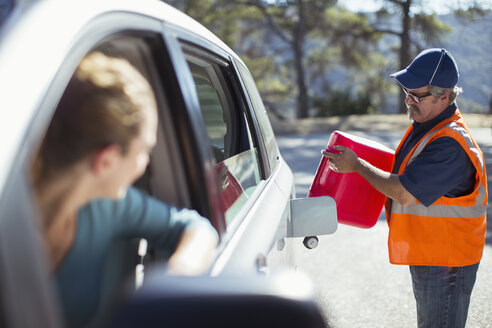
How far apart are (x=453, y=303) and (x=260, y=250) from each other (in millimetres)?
1394

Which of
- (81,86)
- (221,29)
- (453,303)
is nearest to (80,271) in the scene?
(81,86)

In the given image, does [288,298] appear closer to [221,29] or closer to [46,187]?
[46,187]

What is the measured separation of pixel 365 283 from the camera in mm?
4566

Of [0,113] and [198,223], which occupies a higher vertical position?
[0,113]

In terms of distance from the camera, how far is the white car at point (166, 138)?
79 cm

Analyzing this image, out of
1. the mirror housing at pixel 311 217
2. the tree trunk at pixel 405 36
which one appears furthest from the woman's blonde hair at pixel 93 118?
the tree trunk at pixel 405 36

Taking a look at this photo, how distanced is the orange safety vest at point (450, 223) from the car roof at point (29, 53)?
1930 mm

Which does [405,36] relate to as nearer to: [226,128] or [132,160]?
[226,128]

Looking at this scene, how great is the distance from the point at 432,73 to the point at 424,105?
0.16m

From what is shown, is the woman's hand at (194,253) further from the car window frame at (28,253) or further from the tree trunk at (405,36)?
the tree trunk at (405,36)

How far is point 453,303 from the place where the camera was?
8.49ft

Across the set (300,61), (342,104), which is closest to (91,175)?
(300,61)

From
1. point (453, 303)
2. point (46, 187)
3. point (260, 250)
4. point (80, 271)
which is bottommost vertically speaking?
point (453, 303)

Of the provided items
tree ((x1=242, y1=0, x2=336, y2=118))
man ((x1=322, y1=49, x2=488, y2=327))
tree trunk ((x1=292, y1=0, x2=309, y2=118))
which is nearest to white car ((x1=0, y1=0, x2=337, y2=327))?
man ((x1=322, y1=49, x2=488, y2=327))
